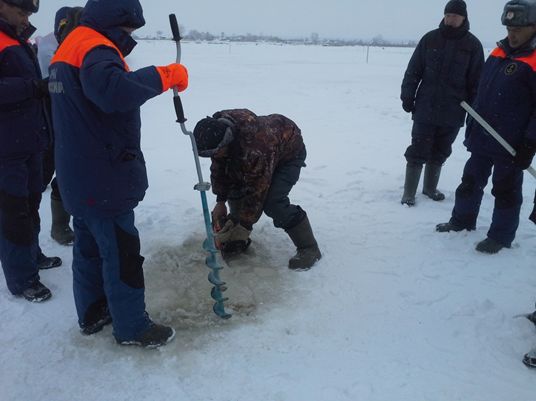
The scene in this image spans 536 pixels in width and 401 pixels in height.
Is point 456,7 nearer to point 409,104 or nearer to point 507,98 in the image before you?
point 409,104

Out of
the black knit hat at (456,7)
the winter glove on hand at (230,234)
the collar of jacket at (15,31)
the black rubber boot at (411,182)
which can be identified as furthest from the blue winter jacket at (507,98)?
the collar of jacket at (15,31)

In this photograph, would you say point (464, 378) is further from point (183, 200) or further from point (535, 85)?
point (183, 200)

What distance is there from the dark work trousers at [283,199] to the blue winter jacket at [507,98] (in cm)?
165

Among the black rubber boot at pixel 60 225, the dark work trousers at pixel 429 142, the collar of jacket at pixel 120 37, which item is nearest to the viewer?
the collar of jacket at pixel 120 37

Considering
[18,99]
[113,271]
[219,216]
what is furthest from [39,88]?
[219,216]

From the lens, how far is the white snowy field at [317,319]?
239 centimetres

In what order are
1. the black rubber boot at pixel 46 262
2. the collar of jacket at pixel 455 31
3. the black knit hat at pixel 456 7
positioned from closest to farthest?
the black rubber boot at pixel 46 262
the black knit hat at pixel 456 7
the collar of jacket at pixel 455 31

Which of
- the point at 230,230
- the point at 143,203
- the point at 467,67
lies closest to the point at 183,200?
the point at 143,203

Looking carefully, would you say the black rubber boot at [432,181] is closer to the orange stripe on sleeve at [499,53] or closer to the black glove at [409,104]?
the black glove at [409,104]

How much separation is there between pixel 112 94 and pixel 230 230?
171 cm

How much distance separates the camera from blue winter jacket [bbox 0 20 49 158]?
2723 millimetres

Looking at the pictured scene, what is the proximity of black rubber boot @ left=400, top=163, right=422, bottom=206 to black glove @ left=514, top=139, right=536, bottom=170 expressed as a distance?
1319 millimetres

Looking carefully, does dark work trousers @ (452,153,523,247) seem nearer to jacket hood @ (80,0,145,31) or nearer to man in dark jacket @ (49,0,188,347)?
man in dark jacket @ (49,0,188,347)

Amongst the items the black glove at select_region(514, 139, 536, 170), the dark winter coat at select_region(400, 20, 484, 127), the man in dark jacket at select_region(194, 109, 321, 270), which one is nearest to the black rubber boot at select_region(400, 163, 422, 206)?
the dark winter coat at select_region(400, 20, 484, 127)
